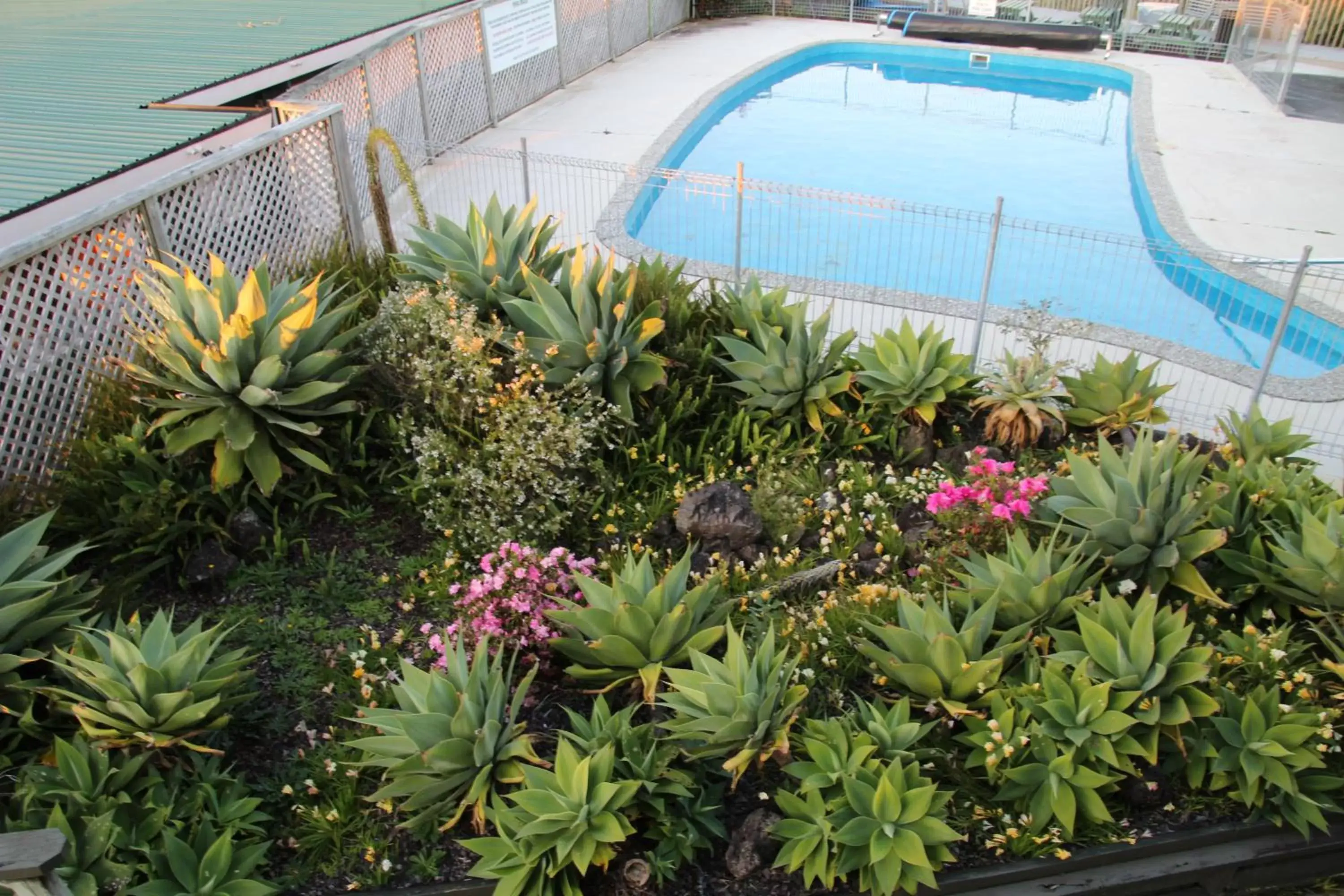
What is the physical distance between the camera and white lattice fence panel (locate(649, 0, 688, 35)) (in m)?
18.4

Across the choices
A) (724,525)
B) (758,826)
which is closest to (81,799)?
(758,826)

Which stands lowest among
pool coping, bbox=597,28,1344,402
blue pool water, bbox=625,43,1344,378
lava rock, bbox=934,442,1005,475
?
blue pool water, bbox=625,43,1344,378

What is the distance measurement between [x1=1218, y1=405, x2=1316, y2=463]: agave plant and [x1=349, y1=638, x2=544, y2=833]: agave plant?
410cm

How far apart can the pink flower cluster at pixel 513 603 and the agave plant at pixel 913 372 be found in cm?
230

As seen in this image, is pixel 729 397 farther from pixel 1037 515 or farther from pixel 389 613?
pixel 389 613

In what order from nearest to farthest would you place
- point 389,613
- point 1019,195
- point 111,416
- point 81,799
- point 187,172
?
point 81,799, point 389,613, point 111,416, point 187,172, point 1019,195

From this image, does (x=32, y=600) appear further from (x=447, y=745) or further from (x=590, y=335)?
(x=590, y=335)

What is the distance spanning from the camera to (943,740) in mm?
4238

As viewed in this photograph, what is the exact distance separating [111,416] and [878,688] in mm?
4288

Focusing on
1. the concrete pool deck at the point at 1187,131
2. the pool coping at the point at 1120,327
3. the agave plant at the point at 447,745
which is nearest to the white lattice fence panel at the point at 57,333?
the agave plant at the point at 447,745

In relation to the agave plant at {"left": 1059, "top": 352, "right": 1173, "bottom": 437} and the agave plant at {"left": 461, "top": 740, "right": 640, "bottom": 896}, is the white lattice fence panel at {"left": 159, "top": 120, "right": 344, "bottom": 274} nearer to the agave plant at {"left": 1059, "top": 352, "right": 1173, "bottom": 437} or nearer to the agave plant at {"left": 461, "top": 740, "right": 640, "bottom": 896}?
the agave plant at {"left": 461, "top": 740, "right": 640, "bottom": 896}

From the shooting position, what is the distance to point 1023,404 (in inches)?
231

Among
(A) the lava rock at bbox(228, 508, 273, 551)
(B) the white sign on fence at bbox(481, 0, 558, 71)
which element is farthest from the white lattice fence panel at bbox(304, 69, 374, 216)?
(A) the lava rock at bbox(228, 508, 273, 551)

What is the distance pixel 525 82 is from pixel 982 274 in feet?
23.7
